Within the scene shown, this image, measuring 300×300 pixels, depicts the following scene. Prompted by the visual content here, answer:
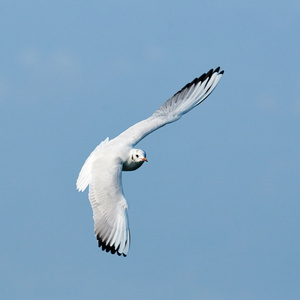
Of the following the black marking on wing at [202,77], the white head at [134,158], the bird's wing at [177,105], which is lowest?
the white head at [134,158]

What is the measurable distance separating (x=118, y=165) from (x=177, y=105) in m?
3.82

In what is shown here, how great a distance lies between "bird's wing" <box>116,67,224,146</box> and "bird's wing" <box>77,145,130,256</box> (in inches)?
73.4

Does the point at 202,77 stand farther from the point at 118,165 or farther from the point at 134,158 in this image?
the point at 118,165

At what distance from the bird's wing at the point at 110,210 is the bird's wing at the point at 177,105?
6.11 feet

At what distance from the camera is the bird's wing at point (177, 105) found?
17547mm

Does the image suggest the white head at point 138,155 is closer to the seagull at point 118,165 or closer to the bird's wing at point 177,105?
the seagull at point 118,165

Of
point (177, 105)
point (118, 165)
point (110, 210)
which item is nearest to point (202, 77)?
point (177, 105)

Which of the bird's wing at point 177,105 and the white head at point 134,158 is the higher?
the bird's wing at point 177,105

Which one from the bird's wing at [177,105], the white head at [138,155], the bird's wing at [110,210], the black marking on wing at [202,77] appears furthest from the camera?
the black marking on wing at [202,77]

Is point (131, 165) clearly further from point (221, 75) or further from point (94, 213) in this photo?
point (221, 75)

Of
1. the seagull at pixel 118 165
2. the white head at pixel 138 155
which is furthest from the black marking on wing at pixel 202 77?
the white head at pixel 138 155

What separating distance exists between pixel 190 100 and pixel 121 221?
5.39 meters

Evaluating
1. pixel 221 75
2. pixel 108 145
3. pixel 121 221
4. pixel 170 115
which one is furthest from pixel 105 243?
pixel 221 75

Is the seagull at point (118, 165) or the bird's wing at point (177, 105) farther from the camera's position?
the bird's wing at point (177, 105)
